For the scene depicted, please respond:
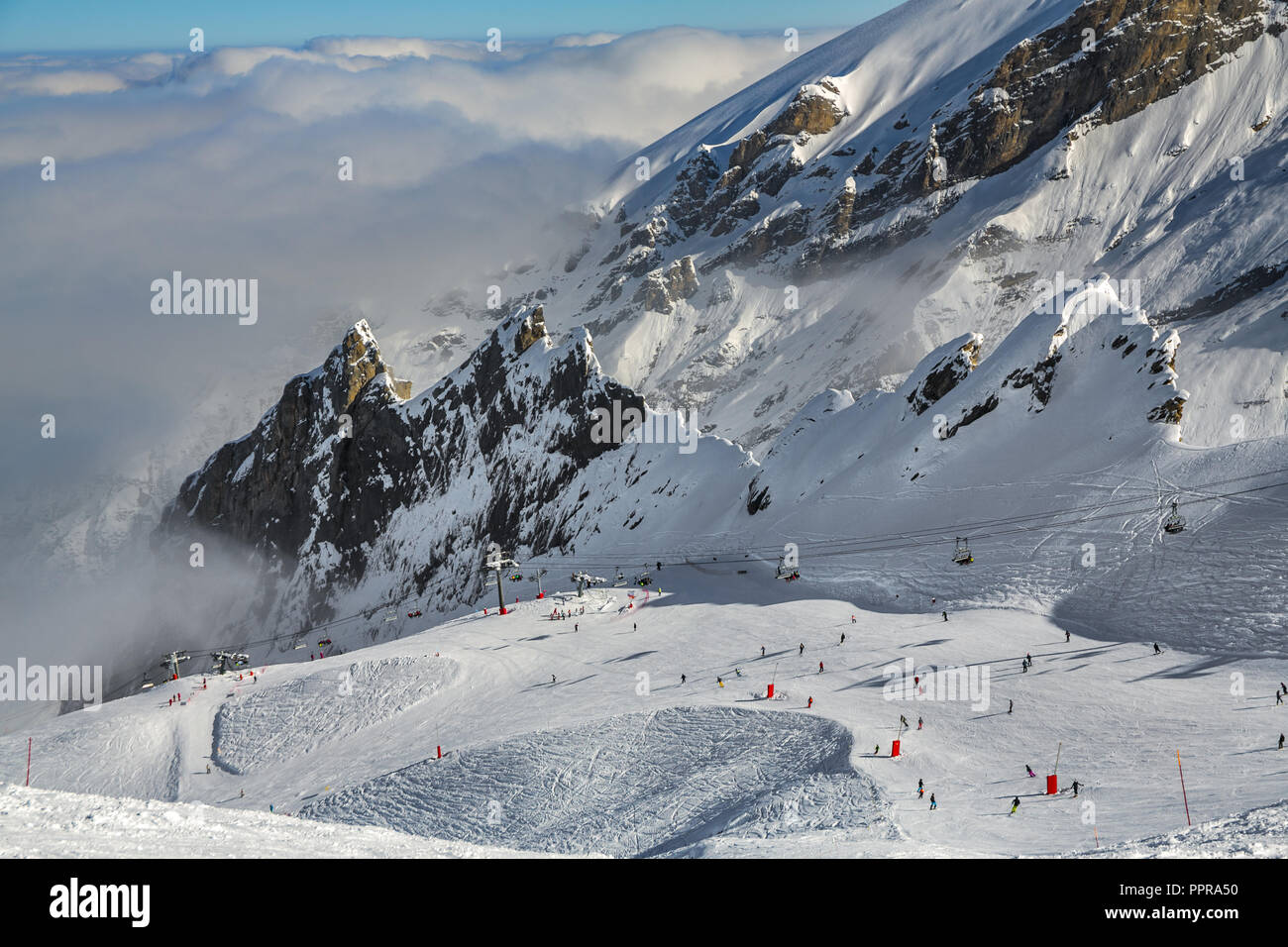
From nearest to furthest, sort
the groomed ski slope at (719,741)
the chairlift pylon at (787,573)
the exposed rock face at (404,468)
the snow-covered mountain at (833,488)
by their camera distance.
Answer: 1. the groomed ski slope at (719,741)
2. the snow-covered mountain at (833,488)
3. the chairlift pylon at (787,573)
4. the exposed rock face at (404,468)

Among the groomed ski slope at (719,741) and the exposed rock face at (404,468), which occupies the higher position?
the exposed rock face at (404,468)

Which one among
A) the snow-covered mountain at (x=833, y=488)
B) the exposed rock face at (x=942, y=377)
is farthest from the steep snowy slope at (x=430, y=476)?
the exposed rock face at (x=942, y=377)

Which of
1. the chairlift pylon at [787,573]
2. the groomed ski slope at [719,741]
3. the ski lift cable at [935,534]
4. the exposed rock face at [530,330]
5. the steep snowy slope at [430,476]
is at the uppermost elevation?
the exposed rock face at [530,330]

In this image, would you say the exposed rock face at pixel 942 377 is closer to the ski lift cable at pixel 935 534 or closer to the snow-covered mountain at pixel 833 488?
the snow-covered mountain at pixel 833 488

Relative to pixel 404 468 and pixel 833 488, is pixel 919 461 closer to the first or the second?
pixel 833 488

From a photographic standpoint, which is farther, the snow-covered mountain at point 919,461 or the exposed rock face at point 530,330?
the exposed rock face at point 530,330

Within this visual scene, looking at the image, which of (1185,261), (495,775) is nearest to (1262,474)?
(495,775)

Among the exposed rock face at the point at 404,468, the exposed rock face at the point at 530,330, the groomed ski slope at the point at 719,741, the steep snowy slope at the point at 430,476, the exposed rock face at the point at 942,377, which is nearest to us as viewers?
the groomed ski slope at the point at 719,741
